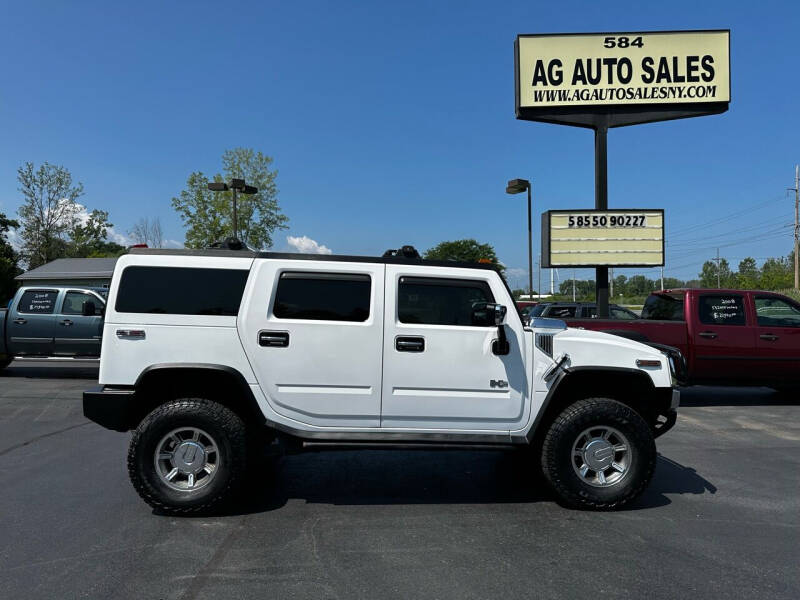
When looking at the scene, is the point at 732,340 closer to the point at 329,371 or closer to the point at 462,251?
the point at 329,371

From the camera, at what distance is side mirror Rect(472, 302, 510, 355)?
4.36 meters

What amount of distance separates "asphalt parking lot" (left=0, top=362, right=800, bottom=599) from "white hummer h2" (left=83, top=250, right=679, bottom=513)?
41 centimetres

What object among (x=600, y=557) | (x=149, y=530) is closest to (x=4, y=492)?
(x=149, y=530)

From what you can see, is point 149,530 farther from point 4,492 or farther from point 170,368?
point 4,492

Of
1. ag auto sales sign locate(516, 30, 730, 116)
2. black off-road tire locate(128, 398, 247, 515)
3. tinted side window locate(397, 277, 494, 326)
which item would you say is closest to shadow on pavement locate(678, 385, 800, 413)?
ag auto sales sign locate(516, 30, 730, 116)

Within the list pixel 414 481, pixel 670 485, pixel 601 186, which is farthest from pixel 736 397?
pixel 414 481

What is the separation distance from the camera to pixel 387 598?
3.15m

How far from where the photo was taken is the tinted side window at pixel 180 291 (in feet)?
14.6

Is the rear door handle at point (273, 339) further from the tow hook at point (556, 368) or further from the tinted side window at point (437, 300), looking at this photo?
the tow hook at point (556, 368)

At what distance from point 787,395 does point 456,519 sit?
9065mm

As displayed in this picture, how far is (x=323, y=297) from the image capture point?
4.49m

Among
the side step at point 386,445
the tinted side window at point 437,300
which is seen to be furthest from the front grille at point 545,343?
the side step at point 386,445

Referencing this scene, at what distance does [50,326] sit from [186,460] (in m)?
9.42

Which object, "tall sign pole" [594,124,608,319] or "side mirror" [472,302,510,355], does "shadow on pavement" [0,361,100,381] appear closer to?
"side mirror" [472,302,510,355]
